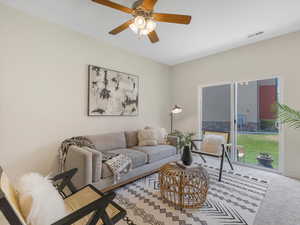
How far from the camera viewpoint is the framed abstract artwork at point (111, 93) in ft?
9.78

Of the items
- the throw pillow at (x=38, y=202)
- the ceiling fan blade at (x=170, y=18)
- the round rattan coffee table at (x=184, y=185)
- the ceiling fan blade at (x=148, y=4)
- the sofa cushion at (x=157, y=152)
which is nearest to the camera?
the throw pillow at (x=38, y=202)

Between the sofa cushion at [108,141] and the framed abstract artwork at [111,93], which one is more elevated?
the framed abstract artwork at [111,93]

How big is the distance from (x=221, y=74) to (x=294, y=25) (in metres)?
1.47

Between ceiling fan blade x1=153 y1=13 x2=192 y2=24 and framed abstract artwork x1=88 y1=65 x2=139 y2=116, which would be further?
framed abstract artwork x1=88 y1=65 x2=139 y2=116

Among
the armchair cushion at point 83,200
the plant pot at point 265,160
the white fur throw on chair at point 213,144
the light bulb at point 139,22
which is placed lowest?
the plant pot at point 265,160

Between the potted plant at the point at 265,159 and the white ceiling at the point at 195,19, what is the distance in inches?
97.1

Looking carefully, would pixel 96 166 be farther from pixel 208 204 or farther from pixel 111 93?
pixel 111 93

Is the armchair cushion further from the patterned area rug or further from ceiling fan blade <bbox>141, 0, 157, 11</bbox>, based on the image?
ceiling fan blade <bbox>141, 0, 157, 11</bbox>

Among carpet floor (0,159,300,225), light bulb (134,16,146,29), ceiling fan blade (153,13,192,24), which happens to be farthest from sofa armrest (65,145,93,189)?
ceiling fan blade (153,13,192,24)

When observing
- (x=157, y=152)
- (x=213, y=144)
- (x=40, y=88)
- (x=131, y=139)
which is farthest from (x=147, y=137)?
(x=40, y=88)

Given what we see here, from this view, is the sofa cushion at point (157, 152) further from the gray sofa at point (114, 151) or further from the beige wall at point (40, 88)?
the beige wall at point (40, 88)

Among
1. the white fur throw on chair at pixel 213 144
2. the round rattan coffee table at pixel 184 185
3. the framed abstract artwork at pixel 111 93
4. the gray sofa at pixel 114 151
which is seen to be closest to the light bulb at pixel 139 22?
the framed abstract artwork at pixel 111 93

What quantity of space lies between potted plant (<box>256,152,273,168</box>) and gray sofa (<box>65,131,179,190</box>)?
1.84m

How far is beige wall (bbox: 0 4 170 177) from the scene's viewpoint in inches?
84.7
